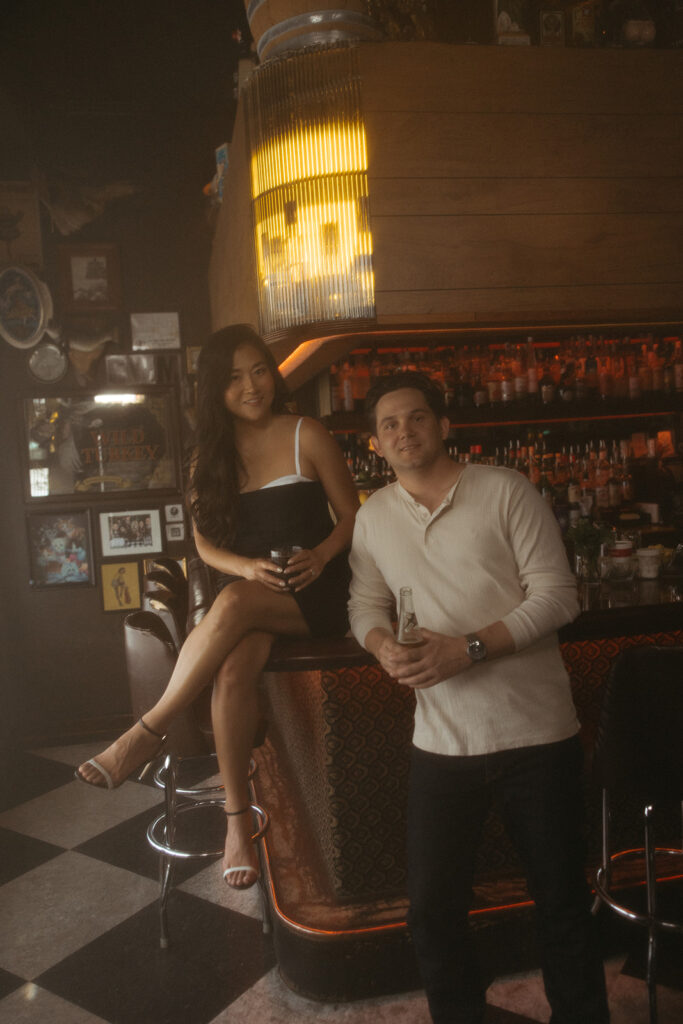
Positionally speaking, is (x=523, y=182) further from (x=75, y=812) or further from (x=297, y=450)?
(x=75, y=812)

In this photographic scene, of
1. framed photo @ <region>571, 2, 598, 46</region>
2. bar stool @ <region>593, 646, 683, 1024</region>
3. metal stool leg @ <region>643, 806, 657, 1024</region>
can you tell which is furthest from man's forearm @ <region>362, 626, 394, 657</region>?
framed photo @ <region>571, 2, 598, 46</region>

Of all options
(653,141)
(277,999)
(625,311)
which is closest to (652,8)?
(653,141)

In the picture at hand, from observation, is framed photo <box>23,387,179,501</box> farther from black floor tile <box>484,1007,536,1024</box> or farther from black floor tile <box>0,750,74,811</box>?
black floor tile <box>484,1007,536,1024</box>

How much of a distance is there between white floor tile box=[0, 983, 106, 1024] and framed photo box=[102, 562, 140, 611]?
2.62m

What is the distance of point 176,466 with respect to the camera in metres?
4.74

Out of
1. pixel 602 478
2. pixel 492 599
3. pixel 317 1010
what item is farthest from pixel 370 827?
pixel 602 478

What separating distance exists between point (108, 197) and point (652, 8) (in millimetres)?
3171

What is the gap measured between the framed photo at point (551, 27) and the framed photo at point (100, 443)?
282 centimetres

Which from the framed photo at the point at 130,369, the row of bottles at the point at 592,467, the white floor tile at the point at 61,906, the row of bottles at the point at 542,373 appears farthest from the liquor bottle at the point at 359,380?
the white floor tile at the point at 61,906

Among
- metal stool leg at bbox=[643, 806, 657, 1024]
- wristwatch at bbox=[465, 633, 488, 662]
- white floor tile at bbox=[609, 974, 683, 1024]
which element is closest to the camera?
wristwatch at bbox=[465, 633, 488, 662]

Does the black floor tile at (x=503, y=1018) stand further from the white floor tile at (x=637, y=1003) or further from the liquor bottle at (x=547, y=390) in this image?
the liquor bottle at (x=547, y=390)

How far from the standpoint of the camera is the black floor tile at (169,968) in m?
2.11

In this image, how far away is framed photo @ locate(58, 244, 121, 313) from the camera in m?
4.60

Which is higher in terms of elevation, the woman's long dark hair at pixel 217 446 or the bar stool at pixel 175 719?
the woman's long dark hair at pixel 217 446
